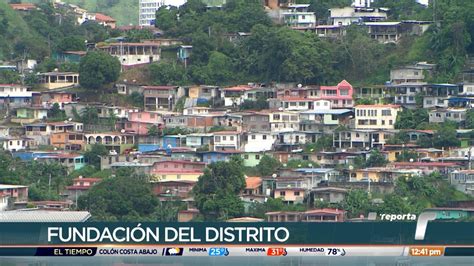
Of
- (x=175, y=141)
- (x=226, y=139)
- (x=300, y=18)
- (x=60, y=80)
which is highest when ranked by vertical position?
(x=300, y=18)

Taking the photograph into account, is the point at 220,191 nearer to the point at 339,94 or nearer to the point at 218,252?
the point at 339,94

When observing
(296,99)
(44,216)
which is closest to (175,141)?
(296,99)

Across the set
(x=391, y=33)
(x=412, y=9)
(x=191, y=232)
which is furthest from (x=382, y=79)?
(x=191, y=232)

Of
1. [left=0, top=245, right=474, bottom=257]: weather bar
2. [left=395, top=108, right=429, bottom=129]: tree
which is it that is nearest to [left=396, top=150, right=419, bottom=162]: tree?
[left=395, top=108, right=429, bottom=129]: tree

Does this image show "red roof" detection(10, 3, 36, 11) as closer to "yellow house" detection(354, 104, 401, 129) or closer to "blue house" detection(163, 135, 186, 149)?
"blue house" detection(163, 135, 186, 149)

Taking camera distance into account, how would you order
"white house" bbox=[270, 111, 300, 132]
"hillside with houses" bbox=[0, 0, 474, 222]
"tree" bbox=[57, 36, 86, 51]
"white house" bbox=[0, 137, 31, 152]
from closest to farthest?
"hillside with houses" bbox=[0, 0, 474, 222], "white house" bbox=[0, 137, 31, 152], "white house" bbox=[270, 111, 300, 132], "tree" bbox=[57, 36, 86, 51]

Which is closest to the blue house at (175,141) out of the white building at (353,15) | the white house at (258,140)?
the white house at (258,140)
